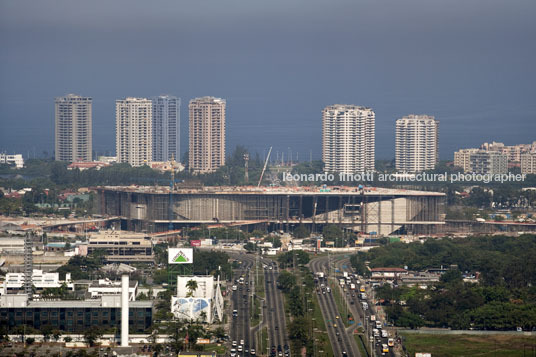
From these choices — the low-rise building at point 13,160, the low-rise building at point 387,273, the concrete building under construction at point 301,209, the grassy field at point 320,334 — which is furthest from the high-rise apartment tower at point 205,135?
the grassy field at point 320,334

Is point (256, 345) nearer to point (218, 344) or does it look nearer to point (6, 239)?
point (218, 344)

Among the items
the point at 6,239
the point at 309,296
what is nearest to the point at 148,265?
the point at 6,239

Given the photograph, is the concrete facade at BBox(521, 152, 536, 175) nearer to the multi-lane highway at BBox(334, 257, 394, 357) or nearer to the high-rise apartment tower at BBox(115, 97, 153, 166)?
the high-rise apartment tower at BBox(115, 97, 153, 166)

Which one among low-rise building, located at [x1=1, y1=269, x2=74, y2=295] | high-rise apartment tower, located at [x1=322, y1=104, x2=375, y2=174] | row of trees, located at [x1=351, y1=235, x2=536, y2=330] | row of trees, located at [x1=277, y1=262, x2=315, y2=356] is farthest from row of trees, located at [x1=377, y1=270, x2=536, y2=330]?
high-rise apartment tower, located at [x1=322, y1=104, x2=375, y2=174]

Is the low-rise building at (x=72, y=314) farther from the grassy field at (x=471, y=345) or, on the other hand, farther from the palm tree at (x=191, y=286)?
the grassy field at (x=471, y=345)

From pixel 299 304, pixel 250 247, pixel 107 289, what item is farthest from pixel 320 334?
pixel 250 247
